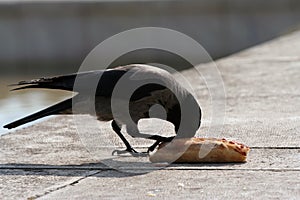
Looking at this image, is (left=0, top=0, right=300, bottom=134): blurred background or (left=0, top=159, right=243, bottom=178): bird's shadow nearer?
(left=0, top=159, right=243, bottom=178): bird's shadow

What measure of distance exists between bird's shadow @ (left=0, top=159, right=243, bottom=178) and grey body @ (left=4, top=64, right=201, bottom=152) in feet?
1.24

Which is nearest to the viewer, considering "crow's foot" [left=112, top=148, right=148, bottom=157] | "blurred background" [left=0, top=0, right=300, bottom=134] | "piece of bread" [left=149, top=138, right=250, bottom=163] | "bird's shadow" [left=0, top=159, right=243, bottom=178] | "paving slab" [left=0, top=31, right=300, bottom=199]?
"paving slab" [left=0, top=31, right=300, bottom=199]

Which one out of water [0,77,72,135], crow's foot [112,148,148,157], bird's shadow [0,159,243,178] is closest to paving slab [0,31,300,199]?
bird's shadow [0,159,243,178]

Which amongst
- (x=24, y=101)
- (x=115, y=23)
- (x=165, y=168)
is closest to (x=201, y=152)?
(x=165, y=168)

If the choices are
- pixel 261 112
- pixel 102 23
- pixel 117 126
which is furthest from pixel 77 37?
pixel 117 126

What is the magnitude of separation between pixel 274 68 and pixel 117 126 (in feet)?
20.9

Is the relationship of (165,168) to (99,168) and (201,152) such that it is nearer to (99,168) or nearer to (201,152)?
(201,152)

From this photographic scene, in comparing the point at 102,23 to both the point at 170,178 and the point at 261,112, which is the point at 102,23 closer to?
the point at 261,112

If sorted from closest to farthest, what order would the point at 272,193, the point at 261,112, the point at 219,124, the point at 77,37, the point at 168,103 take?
the point at 272,193, the point at 168,103, the point at 219,124, the point at 261,112, the point at 77,37

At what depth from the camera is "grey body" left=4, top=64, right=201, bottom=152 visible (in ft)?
21.5

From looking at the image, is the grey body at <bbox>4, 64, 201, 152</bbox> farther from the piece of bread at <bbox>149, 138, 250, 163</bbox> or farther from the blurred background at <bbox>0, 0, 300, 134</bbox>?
the blurred background at <bbox>0, 0, 300, 134</bbox>

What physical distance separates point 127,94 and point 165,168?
2.32ft

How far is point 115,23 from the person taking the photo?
22312mm

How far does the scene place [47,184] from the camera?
5.89m
